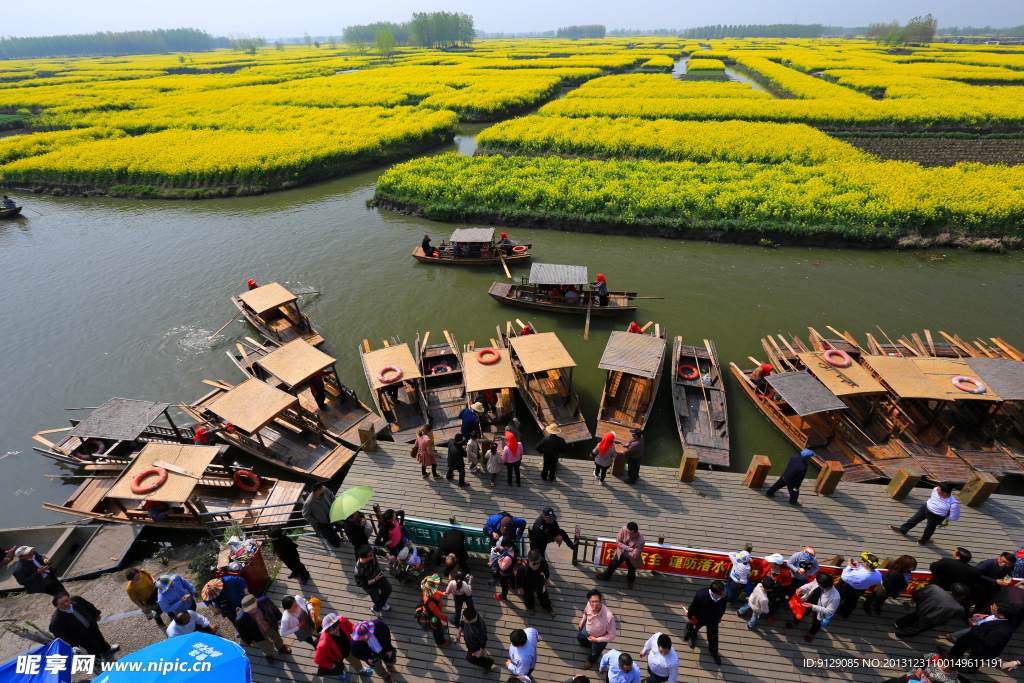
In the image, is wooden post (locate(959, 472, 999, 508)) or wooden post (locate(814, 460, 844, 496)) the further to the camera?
wooden post (locate(814, 460, 844, 496))

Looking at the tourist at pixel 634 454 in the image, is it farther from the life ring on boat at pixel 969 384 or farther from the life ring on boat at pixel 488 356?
the life ring on boat at pixel 969 384

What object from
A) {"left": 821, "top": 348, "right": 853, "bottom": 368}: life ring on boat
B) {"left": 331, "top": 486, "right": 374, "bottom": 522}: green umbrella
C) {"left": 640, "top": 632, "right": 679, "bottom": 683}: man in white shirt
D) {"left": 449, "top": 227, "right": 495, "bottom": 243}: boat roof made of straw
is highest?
{"left": 449, "top": 227, "right": 495, "bottom": 243}: boat roof made of straw

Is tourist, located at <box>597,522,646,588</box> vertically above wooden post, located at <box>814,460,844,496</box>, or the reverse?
tourist, located at <box>597,522,646,588</box>

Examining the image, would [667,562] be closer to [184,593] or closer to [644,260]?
[184,593]

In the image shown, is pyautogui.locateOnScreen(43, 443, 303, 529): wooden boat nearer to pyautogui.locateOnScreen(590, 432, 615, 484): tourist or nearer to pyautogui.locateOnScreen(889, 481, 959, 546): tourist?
pyautogui.locateOnScreen(590, 432, 615, 484): tourist

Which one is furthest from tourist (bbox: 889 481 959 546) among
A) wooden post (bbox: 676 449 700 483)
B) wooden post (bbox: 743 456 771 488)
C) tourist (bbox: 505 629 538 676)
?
tourist (bbox: 505 629 538 676)

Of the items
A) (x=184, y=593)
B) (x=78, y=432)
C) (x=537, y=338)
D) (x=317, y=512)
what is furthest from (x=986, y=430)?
(x=78, y=432)

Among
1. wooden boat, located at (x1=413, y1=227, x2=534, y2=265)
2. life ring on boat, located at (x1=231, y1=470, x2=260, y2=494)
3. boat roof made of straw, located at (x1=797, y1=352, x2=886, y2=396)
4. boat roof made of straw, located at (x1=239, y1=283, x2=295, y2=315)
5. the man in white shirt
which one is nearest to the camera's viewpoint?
the man in white shirt
